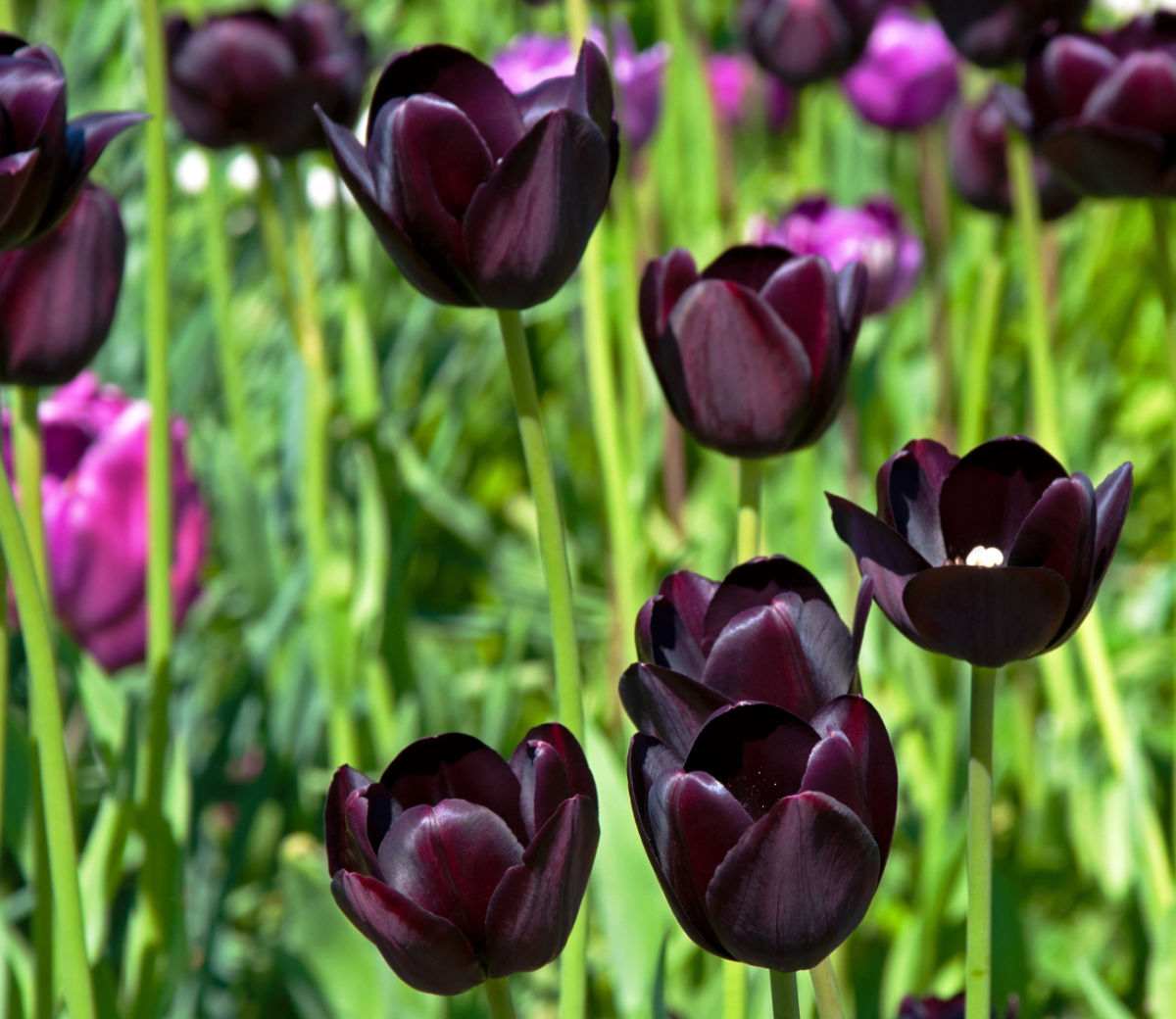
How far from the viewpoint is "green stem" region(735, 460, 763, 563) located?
23.2 inches

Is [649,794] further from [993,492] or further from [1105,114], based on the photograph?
[1105,114]

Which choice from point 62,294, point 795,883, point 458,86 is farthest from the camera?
point 62,294

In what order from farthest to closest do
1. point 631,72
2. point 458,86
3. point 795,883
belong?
point 631,72 < point 458,86 < point 795,883

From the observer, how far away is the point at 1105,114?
758 millimetres

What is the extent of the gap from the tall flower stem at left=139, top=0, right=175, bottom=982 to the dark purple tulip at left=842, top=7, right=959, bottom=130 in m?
0.94

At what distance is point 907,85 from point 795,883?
4.01 feet

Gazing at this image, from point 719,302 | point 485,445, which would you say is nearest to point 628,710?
point 719,302

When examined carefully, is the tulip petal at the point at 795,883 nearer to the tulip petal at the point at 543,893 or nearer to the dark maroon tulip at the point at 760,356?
the tulip petal at the point at 543,893

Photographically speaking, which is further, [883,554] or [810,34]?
[810,34]

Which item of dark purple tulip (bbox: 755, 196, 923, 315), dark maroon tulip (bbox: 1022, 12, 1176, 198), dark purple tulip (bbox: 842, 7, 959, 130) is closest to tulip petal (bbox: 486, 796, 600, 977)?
dark maroon tulip (bbox: 1022, 12, 1176, 198)

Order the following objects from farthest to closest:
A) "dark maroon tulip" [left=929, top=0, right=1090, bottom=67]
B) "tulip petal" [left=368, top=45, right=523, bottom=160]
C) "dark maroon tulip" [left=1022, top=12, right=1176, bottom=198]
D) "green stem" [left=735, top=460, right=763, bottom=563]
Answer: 1. "dark maroon tulip" [left=929, top=0, right=1090, bottom=67]
2. "dark maroon tulip" [left=1022, top=12, right=1176, bottom=198]
3. "green stem" [left=735, top=460, right=763, bottom=563]
4. "tulip petal" [left=368, top=45, right=523, bottom=160]

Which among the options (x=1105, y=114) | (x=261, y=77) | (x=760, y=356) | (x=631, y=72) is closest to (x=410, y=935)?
(x=760, y=356)

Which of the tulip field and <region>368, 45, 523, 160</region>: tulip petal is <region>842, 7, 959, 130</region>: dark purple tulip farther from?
<region>368, 45, 523, 160</region>: tulip petal

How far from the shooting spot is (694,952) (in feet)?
3.00
